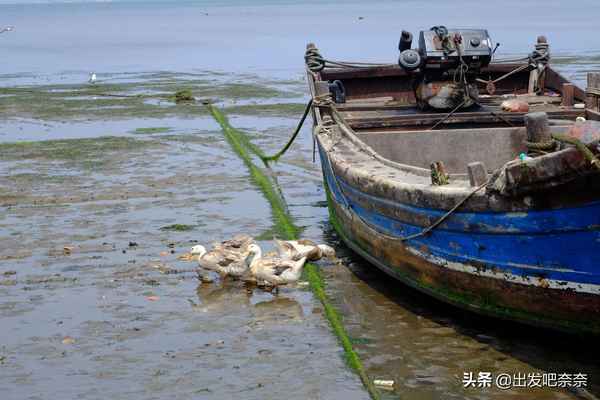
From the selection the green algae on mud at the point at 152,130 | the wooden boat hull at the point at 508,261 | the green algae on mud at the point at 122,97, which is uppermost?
the wooden boat hull at the point at 508,261

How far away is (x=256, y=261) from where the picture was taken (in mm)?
8297

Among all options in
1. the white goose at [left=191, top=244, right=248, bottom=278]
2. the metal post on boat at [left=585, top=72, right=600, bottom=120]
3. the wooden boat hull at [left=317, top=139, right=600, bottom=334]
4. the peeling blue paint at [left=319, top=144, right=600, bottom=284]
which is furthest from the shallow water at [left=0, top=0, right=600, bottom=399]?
the metal post on boat at [left=585, top=72, right=600, bottom=120]

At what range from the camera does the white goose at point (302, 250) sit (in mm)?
8414

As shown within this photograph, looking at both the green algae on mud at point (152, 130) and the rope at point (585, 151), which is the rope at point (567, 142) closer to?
the rope at point (585, 151)

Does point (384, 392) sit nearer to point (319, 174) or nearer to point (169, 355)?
point (169, 355)

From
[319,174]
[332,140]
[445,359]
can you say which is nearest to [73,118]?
A: [319,174]

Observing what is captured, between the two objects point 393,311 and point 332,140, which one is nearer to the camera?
point 393,311

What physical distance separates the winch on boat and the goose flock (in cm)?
298

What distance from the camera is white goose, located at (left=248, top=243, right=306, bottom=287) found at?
816cm

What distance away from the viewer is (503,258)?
6387mm

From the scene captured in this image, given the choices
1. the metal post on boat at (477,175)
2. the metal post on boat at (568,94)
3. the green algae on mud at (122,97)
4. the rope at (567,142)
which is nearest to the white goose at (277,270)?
the metal post on boat at (477,175)

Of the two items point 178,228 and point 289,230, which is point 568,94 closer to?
point 289,230

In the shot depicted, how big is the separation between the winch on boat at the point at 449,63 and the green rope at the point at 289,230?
2119mm

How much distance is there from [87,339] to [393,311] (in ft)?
7.72
